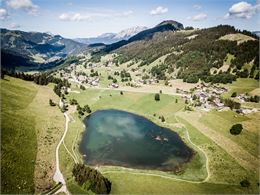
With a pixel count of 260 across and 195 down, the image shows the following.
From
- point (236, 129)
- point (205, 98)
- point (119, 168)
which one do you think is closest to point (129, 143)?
point (119, 168)

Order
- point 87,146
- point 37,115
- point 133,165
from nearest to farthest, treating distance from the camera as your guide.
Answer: point 133,165, point 87,146, point 37,115

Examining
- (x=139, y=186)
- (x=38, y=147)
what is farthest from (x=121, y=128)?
(x=139, y=186)

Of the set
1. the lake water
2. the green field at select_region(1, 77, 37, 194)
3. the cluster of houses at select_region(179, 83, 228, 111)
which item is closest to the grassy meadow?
the green field at select_region(1, 77, 37, 194)

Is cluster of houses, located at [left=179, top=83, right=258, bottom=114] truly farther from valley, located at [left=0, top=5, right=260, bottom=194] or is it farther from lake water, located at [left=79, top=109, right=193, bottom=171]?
lake water, located at [left=79, top=109, right=193, bottom=171]

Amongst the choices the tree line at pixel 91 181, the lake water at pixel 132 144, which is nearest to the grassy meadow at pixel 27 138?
the tree line at pixel 91 181

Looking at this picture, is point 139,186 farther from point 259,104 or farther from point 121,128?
point 259,104
